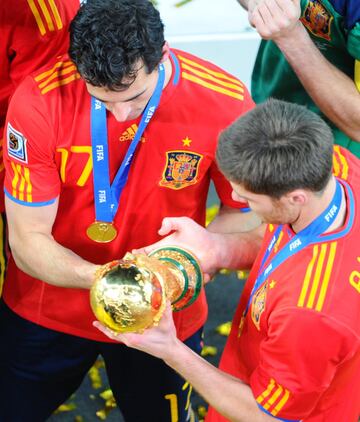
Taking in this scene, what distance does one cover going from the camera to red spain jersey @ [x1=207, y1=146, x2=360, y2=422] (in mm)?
1364

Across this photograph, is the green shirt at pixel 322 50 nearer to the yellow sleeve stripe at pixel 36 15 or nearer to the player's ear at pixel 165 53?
the player's ear at pixel 165 53

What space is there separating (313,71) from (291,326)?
954 millimetres

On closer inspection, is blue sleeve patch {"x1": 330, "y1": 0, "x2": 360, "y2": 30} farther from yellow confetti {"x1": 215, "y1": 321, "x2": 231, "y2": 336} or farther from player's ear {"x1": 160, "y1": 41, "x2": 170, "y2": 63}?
yellow confetti {"x1": 215, "y1": 321, "x2": 231, "y2": 336}

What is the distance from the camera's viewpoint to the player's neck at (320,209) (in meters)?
1.42

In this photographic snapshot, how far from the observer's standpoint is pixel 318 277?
1.40 m

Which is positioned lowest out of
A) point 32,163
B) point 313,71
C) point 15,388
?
point 15,388

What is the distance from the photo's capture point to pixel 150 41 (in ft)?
5.16

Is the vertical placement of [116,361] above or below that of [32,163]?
below

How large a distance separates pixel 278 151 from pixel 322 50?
96cm

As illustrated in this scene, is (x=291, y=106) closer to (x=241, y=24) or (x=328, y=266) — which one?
(x=328, y=266)

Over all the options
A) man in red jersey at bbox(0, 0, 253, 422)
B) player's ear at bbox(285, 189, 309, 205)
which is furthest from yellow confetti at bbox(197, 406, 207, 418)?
player's ear at bbox(285, 189, 309, 205)

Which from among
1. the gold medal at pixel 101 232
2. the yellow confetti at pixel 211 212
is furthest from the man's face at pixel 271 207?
the yellow confetti at pixel 211 212

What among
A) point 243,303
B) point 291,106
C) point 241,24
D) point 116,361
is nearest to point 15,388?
point 116,361

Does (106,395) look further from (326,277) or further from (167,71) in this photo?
(326,277)
